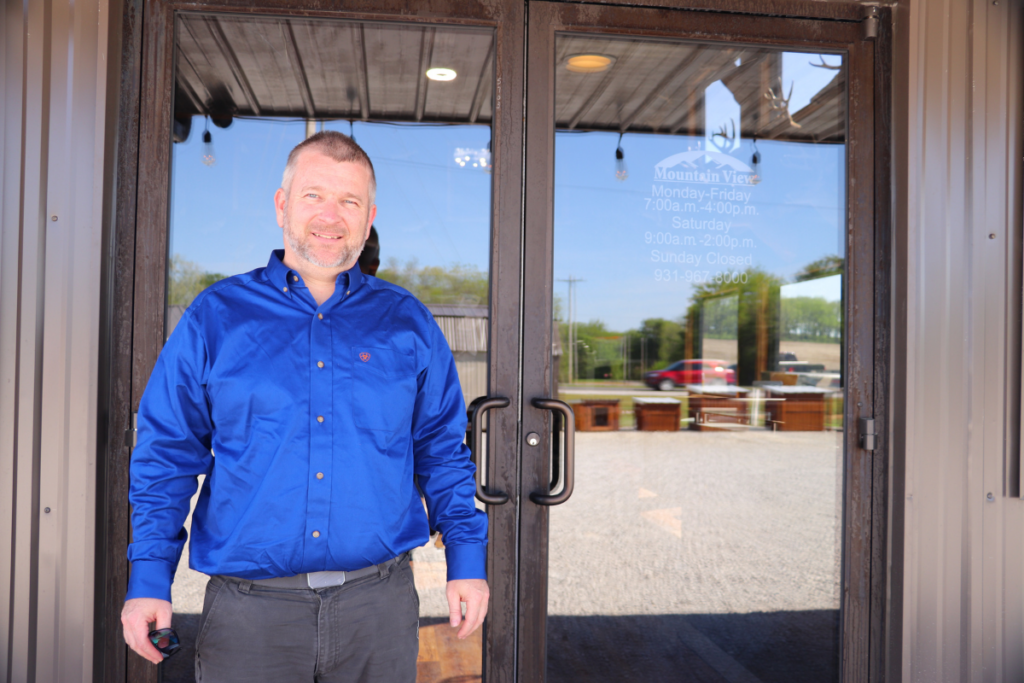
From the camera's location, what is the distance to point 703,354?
2.35m

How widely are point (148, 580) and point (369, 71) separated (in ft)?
4.77

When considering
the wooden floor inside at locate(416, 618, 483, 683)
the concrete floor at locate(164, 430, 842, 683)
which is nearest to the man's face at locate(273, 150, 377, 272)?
the concrete floor at locate(164, 430, 842, 683)

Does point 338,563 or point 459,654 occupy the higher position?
point 338,563

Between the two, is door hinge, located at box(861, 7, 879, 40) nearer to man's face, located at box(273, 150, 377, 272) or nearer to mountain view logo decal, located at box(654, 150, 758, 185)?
mountain view logo decal, located at box(654, 150, 758, 185)

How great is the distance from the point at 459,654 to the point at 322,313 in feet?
3.76

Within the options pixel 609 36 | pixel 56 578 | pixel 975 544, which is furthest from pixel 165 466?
pixel 975 544

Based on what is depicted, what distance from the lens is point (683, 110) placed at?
89.9 inches

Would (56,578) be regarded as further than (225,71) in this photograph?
No

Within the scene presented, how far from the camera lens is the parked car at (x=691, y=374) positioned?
232 centimetres

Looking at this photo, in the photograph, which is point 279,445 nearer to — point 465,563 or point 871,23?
point 465,563

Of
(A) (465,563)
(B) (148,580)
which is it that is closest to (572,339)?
(A) (465,563)

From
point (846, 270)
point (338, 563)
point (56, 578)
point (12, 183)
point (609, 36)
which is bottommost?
point (56, 578)

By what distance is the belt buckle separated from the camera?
4.86 ft

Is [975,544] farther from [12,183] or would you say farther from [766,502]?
[12,183]
